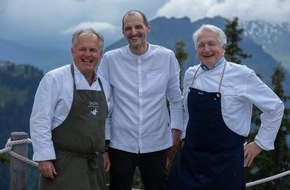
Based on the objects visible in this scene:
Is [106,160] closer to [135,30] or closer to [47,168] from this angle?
[47,168]

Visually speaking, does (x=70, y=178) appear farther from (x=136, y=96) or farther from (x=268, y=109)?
(x=268, y=109)

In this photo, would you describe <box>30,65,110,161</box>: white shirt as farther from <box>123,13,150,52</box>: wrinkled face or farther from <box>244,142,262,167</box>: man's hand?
<box>244,142,262,167</box>: man's hand

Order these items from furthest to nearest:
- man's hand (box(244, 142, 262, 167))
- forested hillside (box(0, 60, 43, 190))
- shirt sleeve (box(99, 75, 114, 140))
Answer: forested hillside (box(0, 60, 43, 190)), shirt sleeve (box(99, 75, 114, 140)), man's hand (box(244, 142, 262, 167))

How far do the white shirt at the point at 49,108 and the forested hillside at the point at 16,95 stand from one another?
108m

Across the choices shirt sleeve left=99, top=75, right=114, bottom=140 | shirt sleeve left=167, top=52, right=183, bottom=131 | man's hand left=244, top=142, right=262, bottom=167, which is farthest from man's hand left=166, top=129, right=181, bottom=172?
man's hand left=244, top=142, right=262, bottom=167

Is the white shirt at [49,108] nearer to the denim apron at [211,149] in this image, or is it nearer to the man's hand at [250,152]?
the denim apron at [211,149]

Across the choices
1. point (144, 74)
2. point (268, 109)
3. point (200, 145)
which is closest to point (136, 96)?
point (144, 74)

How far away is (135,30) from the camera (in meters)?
3.59

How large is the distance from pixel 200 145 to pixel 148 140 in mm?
523

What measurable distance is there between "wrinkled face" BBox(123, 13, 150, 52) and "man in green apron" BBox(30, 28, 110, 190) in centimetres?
41

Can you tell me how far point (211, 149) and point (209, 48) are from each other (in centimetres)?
80

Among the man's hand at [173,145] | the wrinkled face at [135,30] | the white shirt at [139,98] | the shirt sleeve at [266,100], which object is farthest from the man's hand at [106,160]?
the shirt sleeve at [266,100]

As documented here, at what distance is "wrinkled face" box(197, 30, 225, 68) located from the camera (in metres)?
3.35

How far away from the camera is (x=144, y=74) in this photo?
3.74m
